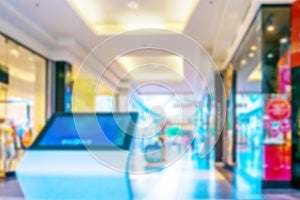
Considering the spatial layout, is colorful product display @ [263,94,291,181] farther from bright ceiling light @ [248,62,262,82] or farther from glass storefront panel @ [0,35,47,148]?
glass storefront panel @ [0,35,47,148]

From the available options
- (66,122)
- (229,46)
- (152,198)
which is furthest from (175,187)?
(229,46)

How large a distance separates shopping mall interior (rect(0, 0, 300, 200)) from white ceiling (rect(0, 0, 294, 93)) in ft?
0.11

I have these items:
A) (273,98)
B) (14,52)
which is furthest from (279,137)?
(14,52)

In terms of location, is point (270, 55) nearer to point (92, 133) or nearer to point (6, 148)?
point (92, 133)

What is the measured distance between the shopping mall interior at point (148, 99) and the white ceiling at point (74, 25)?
0.11ft

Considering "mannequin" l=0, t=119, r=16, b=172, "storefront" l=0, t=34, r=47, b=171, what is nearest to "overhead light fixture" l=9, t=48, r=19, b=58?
"storefront" l=0, t=34, r=47, b=171

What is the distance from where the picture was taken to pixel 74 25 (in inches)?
325

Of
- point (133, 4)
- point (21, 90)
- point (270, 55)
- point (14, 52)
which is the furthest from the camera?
point (21, 90)

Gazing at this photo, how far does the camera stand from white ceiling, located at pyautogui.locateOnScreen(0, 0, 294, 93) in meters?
6.75

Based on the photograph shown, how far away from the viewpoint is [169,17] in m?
8.44

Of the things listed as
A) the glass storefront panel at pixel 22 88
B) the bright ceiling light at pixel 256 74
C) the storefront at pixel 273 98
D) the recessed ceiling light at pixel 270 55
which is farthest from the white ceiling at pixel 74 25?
the bright ceiling light at pixel 256 74

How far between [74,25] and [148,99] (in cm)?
621

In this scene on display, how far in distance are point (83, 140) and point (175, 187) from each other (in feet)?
11.9

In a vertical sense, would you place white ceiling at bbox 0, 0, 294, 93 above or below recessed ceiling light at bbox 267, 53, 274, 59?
above
